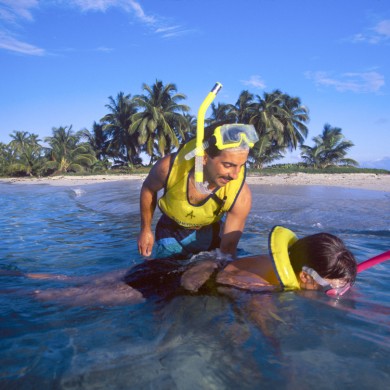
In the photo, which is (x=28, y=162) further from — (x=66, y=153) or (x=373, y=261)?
(x=373, y=261)

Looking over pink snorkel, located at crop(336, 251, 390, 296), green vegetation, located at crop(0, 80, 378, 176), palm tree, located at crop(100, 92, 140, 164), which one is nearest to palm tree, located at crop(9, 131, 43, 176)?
green vegetation, located at crop(0, 80, 378, 176)

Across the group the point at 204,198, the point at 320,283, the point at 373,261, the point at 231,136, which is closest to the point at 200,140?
the point at 231,136

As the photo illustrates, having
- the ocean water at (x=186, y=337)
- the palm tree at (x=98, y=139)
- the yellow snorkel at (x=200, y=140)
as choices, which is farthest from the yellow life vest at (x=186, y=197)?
the palm tree at (x=98, y=139)

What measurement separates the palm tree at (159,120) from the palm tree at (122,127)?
166cm

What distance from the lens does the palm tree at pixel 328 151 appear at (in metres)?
36.8

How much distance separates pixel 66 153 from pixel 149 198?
35569 mm

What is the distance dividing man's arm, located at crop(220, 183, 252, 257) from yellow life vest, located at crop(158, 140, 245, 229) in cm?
7

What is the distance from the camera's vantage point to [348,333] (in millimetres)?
2316

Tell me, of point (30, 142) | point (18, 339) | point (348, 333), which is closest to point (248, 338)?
point (348, 333)

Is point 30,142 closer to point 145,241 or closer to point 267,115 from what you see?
point 267,115

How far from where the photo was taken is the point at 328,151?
3712cm

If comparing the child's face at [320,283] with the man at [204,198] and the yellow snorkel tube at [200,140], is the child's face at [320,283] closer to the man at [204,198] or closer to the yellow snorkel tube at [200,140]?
the man at [204,198]

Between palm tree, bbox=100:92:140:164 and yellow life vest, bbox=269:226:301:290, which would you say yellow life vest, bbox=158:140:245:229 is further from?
palm tree, bbox=100:92:140:164

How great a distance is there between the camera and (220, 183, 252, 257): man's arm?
337 centimetres
